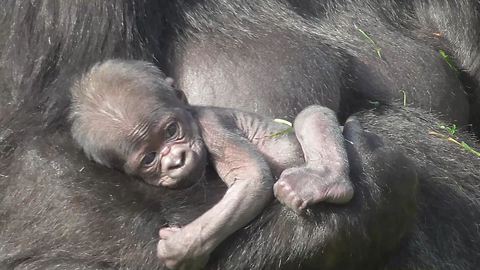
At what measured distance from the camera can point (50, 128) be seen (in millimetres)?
3068

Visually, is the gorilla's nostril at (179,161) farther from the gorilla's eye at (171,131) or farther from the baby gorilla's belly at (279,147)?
the baby gorilla's belly at (279,147)

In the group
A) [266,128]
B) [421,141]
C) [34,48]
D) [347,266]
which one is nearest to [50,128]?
[34,48]

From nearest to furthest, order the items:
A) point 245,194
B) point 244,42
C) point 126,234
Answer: point 245,194 < point 126,234 < point 244,42

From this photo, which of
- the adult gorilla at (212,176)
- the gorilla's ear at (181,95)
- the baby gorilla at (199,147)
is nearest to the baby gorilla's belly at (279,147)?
the baby gorilla at (199,147)

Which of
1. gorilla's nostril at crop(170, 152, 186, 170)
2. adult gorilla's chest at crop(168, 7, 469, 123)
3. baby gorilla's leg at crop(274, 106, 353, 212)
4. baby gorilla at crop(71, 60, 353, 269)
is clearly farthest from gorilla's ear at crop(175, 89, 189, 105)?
baby gorilla's leg at crop(274, 106, 353, 212)

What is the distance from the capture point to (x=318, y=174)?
2.74m

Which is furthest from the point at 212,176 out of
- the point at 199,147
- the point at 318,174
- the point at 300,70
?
the point at 300,70

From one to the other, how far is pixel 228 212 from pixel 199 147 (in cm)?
24

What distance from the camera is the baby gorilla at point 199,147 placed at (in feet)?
8.99

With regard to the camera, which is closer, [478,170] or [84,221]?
[84,221]

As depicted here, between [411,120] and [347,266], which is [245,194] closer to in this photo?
[347,266]

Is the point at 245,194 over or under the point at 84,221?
over

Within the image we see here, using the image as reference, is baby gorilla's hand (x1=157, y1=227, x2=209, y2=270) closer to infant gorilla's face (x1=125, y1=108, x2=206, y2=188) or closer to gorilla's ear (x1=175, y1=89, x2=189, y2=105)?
infant gorilla's face (x1=125, y1=108, x2=206, y2=188)

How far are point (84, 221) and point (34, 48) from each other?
1.63 ft
